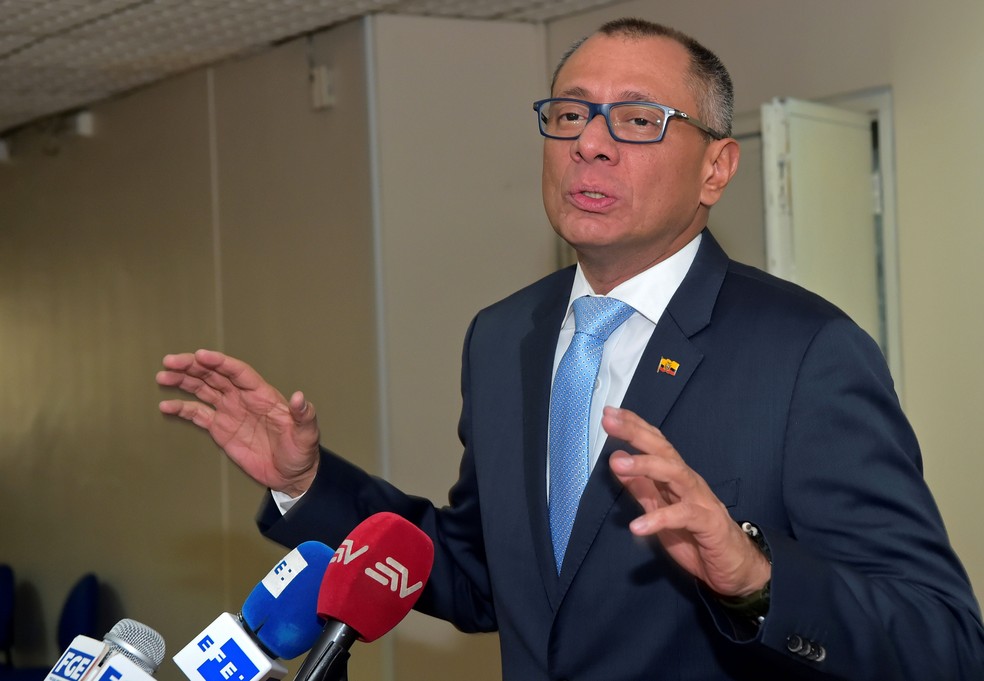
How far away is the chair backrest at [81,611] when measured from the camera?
582 centimetres

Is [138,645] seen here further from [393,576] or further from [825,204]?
[825,204]

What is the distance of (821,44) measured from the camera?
3.77 m

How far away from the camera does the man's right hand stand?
1.76 metres

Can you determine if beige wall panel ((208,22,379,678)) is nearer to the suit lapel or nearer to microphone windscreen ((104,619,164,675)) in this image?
the suit lapel

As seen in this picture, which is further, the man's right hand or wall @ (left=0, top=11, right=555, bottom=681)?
wall @ (left=0, top=11, right=555, bottom=681)

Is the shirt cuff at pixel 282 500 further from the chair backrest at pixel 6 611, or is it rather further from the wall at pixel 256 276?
the chair backrest at pixel 6 611

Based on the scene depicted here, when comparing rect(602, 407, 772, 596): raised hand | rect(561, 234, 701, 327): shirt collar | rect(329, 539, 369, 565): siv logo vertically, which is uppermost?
rect(561, 234, 701, 327): shirt collar

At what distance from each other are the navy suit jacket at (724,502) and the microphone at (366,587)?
0.21m

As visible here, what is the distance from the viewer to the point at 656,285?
71.4 inches

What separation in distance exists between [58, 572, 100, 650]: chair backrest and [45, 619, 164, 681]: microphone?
4540mm

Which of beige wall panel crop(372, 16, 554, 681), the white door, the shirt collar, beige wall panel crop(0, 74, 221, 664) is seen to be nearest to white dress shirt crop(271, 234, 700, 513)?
the shirt collar

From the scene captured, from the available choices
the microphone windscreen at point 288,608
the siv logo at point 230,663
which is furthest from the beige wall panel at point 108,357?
the siv logo at point 230,663

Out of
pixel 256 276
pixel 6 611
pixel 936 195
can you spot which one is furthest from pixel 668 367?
pixel 6 611

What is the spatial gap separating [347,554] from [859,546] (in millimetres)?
623
